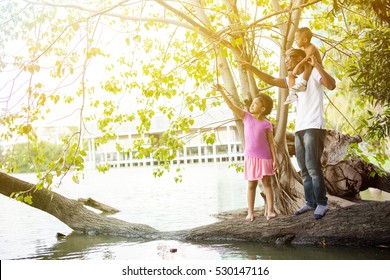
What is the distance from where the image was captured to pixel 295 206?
4664 mm

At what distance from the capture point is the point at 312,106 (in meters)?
3.88

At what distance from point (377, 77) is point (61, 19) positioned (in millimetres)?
2973

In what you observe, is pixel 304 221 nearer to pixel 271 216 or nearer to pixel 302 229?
pixel 302 229

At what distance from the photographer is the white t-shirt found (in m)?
3.85

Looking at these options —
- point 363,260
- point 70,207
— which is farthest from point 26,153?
point 363,260

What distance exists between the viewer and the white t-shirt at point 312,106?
3854 millimetres

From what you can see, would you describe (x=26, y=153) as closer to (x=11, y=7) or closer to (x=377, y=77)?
(x=11, y=7)

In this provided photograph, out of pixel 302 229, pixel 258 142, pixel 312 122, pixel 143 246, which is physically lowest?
pixel 143 246

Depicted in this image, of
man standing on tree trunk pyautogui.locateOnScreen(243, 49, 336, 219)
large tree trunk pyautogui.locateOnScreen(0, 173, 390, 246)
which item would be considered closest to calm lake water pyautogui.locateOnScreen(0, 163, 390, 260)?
large tree trunk pyautogui.locateOnScreen(0, 173, 390, 246)

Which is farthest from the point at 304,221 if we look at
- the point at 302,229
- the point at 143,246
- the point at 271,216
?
the point at 143,246

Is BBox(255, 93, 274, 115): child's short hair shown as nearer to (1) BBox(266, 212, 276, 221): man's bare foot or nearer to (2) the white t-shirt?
(2) the white t-shirt

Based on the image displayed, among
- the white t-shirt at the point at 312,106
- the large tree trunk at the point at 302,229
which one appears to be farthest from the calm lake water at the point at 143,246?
the white t-shirt at the point at 312,106

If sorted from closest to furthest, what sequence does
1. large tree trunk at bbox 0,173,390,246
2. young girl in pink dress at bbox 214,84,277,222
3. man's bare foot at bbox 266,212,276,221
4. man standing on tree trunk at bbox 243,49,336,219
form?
man standing on tree trunk at bbox 243,49,336,219
large tree trunk at bbox 0,173,390,246
young girl in pink dress at bbox 214,84,277,222
man's bare foot at bbox 266,212,276,221

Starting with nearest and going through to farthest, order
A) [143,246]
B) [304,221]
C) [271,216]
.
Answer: [304,221], [271,216], [143,246]
